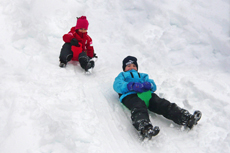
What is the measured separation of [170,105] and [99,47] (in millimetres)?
3170

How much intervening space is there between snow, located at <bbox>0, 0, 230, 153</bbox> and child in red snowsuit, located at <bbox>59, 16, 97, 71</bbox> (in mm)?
201

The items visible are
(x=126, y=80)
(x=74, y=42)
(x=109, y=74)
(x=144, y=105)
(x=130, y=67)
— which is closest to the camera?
(x=144, y=105)

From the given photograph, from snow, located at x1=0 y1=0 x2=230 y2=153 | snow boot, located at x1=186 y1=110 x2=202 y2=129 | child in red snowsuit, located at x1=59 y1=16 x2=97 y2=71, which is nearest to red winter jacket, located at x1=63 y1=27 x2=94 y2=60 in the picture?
child in red snowsuit, located at x1=59 y1=16 x2=97 y2=71

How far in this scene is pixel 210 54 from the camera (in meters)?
4.86

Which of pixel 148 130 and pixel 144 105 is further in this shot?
pixel 144 105

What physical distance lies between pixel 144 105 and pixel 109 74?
1.67m

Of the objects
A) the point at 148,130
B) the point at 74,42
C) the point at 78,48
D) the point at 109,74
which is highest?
the point at 74,42

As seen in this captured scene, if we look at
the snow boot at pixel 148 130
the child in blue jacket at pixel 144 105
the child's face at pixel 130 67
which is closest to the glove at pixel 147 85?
the child in blue jacket at pixel 144 105

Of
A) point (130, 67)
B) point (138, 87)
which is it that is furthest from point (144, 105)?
point (130, 67)

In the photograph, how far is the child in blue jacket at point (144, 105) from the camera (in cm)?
274

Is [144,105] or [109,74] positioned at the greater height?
[144,105]

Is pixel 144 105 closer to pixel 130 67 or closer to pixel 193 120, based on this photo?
pixel 193 120

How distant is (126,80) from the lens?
3.67 meters

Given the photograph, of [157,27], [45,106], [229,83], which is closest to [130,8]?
[157,27]
